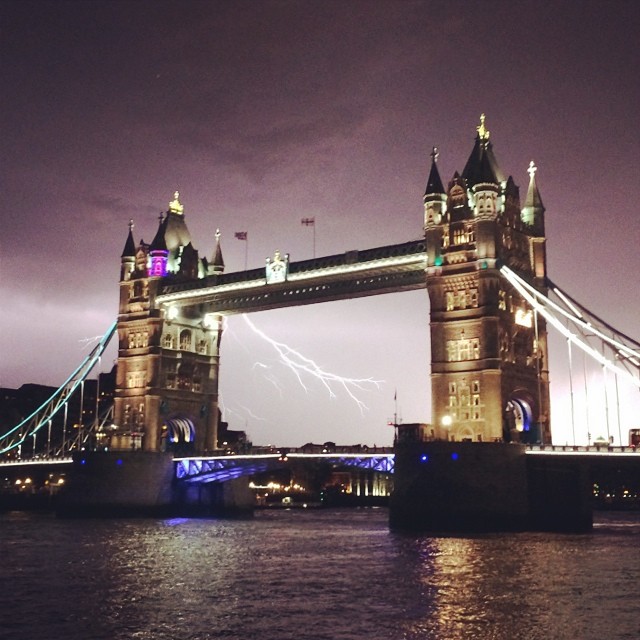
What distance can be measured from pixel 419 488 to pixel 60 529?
2140cm

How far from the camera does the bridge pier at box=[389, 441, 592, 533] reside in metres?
51.7

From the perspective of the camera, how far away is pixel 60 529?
5750 cm

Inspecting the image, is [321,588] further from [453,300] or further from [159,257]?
[159,257]

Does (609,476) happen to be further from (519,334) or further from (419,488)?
(419,488)

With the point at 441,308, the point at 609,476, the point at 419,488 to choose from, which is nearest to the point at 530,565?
the point at 419,488

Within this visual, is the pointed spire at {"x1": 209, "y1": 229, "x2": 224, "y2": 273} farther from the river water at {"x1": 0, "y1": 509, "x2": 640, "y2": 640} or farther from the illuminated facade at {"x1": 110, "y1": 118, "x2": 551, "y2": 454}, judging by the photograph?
the river water at {"x1": 0, "y1": 509, "x2": 640, "y2": 640}

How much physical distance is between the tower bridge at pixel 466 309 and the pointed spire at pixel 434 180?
9cm

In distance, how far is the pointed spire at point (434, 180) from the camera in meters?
63.3

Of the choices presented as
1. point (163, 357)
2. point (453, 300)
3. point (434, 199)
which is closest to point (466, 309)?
point (453, 300)

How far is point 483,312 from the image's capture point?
59.0 metres

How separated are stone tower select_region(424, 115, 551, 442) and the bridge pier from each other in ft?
14.5

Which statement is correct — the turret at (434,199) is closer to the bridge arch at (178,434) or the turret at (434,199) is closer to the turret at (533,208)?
the turret at (533,208)

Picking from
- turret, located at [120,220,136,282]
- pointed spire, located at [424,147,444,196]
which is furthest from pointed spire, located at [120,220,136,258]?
pointed spire, located at [424,147,444,196]

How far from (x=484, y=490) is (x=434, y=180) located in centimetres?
2187
